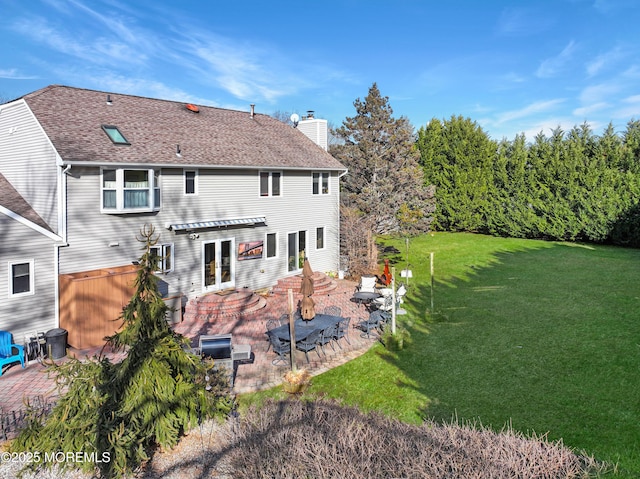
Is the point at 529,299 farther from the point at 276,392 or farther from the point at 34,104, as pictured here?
the point at 34,104

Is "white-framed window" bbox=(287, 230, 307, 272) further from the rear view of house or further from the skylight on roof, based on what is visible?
the skylight on roof

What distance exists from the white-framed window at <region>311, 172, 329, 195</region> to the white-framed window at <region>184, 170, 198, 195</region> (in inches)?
282

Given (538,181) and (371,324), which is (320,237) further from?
(538,181)

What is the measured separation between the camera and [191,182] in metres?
Result: 17.8

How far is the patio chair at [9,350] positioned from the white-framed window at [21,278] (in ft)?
3.98

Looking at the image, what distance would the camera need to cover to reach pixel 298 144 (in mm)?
24484

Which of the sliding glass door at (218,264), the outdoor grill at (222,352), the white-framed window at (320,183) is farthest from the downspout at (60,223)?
the white-framed window at (320,183)

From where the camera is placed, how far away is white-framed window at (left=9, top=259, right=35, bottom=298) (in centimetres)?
1275

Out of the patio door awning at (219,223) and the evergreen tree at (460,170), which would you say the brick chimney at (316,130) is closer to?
the patio door awning at (219,223)

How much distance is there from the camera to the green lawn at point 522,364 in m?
8.84

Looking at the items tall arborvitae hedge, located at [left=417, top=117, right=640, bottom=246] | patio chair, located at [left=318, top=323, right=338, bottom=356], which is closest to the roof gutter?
patio chair, located at [left=318, top=323, right=338, bottom=356]

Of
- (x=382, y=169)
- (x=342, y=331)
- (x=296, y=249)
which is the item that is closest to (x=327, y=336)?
(x=342, y=331)

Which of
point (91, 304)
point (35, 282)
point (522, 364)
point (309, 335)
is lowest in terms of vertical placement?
point (522, 364)

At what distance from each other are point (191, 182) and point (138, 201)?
2.62 m
